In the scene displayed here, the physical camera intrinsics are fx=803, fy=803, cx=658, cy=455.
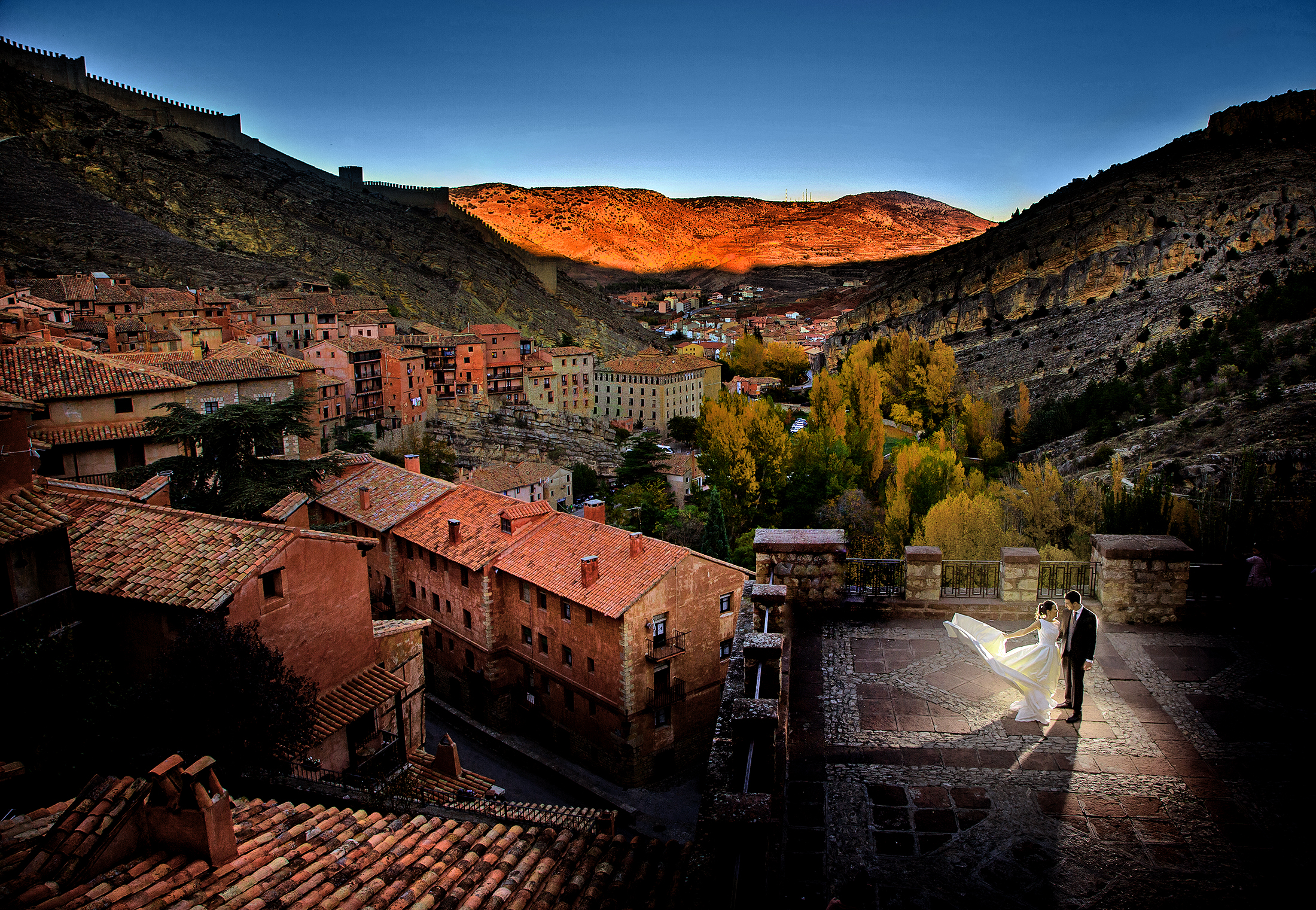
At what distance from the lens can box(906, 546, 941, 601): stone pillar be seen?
25.8 feet

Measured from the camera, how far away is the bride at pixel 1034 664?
593cm

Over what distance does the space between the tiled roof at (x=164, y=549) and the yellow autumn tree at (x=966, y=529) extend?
1476cm

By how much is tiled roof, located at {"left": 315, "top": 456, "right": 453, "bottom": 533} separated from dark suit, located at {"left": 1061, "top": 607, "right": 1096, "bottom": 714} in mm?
18831

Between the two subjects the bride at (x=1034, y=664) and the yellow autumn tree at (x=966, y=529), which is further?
the yellow autumn tree at (x=966, y=529)

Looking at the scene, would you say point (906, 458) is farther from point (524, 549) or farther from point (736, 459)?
point (524, 549)

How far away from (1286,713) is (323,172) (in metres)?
120

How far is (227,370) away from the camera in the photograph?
27.2 metres

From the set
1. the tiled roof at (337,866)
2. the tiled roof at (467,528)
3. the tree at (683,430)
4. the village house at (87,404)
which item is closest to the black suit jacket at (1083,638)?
the tiled roof at (337,866)

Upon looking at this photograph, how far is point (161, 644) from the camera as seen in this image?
10.7 meters

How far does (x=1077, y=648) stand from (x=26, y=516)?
10.4 meters

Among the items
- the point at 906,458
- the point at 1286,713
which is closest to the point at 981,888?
the point at 1286,713

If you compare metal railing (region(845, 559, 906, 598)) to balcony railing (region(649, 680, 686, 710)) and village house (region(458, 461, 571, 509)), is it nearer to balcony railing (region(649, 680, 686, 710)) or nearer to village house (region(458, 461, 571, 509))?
balcony railing (region(649, 680, 686, 710))

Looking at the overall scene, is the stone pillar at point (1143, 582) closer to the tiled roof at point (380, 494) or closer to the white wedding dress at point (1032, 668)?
the white wedding dress at point (1032, 668)

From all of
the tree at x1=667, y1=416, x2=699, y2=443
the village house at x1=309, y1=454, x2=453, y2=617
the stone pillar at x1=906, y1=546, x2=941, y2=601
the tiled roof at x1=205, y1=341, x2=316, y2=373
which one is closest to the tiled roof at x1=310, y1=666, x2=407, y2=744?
the stone pillar at x1=906, y1=546, x2=941, y2=601
